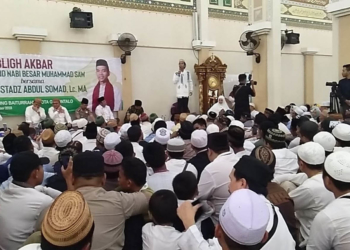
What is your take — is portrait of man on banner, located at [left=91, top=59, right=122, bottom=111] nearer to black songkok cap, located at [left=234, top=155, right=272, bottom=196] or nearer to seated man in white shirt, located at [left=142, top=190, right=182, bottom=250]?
seated man in white shirt, located at [left=142, top=190, right=182, bottom=250]

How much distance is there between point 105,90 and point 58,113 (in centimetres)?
139

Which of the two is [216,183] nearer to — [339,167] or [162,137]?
[339,167]

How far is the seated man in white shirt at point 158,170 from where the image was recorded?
2504 millimetres

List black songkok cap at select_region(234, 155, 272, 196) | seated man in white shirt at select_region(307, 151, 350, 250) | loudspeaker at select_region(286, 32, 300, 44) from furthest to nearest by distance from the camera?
loudspeaker at select_region(286, 32, 300, 44), black songkok cap at select_region(234, 155, 272, 196), seated man in white shirt at select_region(307, 151, 350, 250)

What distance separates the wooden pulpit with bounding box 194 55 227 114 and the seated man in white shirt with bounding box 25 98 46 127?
4022 mm

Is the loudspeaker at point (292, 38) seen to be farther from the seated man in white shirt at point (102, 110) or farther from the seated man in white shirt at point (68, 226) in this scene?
the seated man in white shirt at point (68, 226)

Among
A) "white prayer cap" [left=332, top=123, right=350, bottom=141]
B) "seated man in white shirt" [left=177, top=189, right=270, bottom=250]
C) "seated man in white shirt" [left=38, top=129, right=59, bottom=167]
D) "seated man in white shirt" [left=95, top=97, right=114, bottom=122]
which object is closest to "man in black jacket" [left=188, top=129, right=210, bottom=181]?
"white prayer cap" [left=332, top=123, right=350, bottom=141]

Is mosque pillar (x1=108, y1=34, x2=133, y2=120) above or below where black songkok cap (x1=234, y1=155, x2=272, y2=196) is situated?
above

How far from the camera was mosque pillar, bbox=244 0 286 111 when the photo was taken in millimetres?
8914

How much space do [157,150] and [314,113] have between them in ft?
14.8

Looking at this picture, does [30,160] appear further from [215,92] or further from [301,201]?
[215,92]

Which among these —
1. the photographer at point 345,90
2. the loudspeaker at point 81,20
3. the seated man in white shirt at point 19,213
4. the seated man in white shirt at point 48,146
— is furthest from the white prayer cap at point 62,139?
the loudspeaker at point 81,20

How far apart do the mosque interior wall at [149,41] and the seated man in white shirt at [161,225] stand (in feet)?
22.3

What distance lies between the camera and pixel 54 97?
8.35 metres
